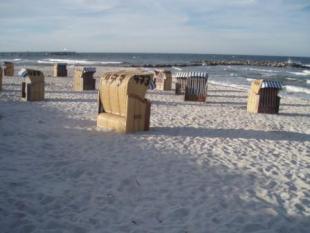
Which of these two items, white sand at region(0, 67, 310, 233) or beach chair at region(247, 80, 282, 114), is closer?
white sand at region(0, 67, 310, 233)

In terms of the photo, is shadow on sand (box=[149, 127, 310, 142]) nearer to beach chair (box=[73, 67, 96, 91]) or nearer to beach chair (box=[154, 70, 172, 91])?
beach chair (box=[73, 67, 96, 91])

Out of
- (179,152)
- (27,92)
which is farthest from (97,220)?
(27,92)

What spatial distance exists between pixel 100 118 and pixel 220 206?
4.33m

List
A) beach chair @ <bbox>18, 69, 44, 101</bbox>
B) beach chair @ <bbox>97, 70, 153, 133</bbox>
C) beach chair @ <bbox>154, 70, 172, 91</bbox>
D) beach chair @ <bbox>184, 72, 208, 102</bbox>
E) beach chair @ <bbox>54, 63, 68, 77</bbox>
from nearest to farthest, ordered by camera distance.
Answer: beach chair @ <bbox>97, 70, 153, 133</bbox> < beach chair @ <bbox>18, 69, 44, 101</bbox> < beach chair @ <bbox>184, 72, 208, 102</bbox> < beach chair @ <bbox>154, 70, 172, 91</bbox> < beach chair @ <bbox>54, 63, 68, 77</bbox>

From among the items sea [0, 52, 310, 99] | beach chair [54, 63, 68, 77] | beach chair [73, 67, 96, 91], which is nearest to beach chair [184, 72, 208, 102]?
beach chair [73, 67, 96, 91]

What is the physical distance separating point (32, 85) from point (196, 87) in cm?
556

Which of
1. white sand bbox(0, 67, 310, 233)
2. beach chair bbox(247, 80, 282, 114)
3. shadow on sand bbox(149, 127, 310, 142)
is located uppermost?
beach chair bbox(247, 80, 282, 114)

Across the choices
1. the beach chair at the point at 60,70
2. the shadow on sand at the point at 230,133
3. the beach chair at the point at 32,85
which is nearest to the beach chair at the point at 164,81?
the beach chair at the point at 32,85

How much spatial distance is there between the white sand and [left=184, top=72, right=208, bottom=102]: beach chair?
449 centimetres

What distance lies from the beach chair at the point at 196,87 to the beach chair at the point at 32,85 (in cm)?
505

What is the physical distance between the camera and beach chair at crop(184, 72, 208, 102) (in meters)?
13.4

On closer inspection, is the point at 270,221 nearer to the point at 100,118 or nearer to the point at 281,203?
the point at 281,203

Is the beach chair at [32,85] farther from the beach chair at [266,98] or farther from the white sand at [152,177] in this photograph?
the beach chair at [266,98]

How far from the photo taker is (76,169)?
5.21 meters
